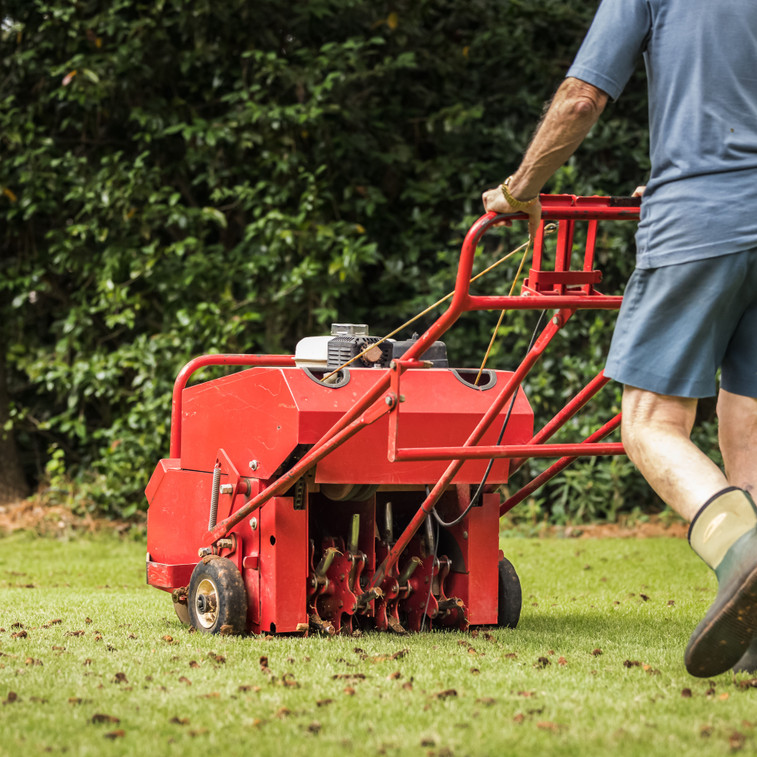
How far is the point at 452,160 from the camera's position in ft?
27.9

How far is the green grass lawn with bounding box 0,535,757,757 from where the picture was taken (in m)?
2.13

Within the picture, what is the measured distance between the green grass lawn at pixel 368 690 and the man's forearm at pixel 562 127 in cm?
127

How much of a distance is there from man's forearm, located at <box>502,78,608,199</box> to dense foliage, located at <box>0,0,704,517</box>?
16.5 ft

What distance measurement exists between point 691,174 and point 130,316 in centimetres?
596

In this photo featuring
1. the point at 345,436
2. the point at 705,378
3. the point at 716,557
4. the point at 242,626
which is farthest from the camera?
the point at 242,626

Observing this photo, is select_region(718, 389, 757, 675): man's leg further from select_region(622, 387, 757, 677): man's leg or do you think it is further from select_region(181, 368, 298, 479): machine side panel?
select_region(181, 368, 298, 479): machine side panel

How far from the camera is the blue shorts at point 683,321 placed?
255cm

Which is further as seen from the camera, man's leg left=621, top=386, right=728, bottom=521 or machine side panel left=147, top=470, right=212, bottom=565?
machine side panel left=147, top=470, right=212, bottom=565

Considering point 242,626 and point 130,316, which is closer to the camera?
point 242,626

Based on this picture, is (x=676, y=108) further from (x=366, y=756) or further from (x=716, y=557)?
(x=366, y=756)

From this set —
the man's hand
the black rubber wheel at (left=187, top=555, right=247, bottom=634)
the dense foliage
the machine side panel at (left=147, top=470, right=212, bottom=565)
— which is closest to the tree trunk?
the dense foliage

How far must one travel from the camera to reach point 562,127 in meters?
2.65

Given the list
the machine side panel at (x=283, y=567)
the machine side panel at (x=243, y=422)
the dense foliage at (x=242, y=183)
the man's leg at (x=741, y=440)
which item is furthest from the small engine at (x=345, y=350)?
the dense foliage at (x=242, y=183)

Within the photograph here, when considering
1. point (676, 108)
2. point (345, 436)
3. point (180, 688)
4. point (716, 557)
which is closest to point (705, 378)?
point (716, 557)
